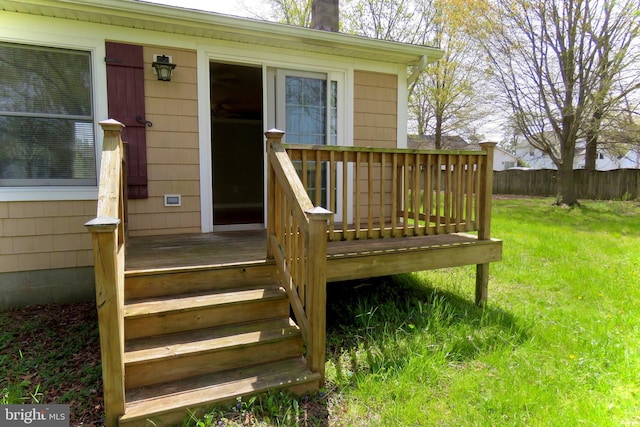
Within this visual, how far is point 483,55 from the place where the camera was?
1323cm

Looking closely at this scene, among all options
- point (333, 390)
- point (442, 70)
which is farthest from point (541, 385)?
point (442, 70)

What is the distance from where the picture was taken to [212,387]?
2.17 meters

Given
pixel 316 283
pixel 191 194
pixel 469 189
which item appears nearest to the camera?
pixel 316 283

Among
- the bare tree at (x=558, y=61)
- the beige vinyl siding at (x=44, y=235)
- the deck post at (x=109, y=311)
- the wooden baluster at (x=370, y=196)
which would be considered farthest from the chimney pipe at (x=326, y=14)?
the bare tree at (x=558, y=61)

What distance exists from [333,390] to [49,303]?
9.98 feet

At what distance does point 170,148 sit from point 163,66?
2.73 ft

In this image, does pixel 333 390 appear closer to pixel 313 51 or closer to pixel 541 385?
pixel 541 385

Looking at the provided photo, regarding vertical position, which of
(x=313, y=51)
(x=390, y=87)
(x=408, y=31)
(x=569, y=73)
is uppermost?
(x=408, y=31)

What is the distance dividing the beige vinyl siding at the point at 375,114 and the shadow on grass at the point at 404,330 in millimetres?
1479

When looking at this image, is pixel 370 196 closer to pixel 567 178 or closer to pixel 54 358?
pixel 54 358

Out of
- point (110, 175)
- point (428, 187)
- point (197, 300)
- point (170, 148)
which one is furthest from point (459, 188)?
point (170, 148)

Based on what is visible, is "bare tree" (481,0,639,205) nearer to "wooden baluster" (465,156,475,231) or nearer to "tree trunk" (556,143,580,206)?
"tree trunk" (556,143,580,206)

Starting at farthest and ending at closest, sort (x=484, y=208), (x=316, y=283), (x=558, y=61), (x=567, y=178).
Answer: (x=567, y=178), (x=558, y=61), (x=484, y=208), (x=316, y=283)

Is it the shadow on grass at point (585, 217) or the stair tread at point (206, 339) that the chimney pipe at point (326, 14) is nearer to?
the stair tread at point (206, 339)
